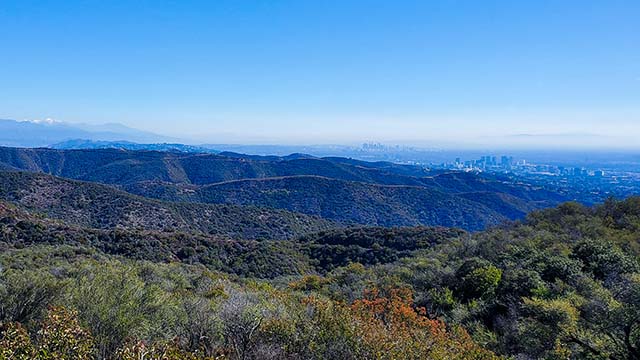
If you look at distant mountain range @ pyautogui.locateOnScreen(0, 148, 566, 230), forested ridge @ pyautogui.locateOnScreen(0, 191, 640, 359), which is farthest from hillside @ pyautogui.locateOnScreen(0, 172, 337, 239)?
forested ridge @ pyautogui.locateOnScreen(0, 191, 640, 359)

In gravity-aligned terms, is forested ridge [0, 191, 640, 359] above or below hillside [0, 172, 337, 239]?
above

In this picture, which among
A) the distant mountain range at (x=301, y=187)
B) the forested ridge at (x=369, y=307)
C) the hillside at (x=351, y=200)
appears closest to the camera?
the forested ridge at (x=369, y=307)

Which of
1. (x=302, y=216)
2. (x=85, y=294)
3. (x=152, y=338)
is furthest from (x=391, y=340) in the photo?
(x=302, y=216)

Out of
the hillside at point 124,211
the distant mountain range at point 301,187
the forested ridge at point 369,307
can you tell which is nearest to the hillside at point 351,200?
the distant mountain range at point 301,187

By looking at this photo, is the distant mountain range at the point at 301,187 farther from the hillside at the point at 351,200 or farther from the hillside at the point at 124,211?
the hillside at the point at 124,211

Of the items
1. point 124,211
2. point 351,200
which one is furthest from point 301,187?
point 124,211

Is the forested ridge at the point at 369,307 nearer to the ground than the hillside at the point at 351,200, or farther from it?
farther from it

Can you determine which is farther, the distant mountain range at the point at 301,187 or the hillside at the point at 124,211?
the distant mountain range at the point at 301,187

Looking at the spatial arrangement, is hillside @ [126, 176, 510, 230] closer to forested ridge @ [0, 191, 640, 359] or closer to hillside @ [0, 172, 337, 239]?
hillside @ [0, 172, 337, 239]
